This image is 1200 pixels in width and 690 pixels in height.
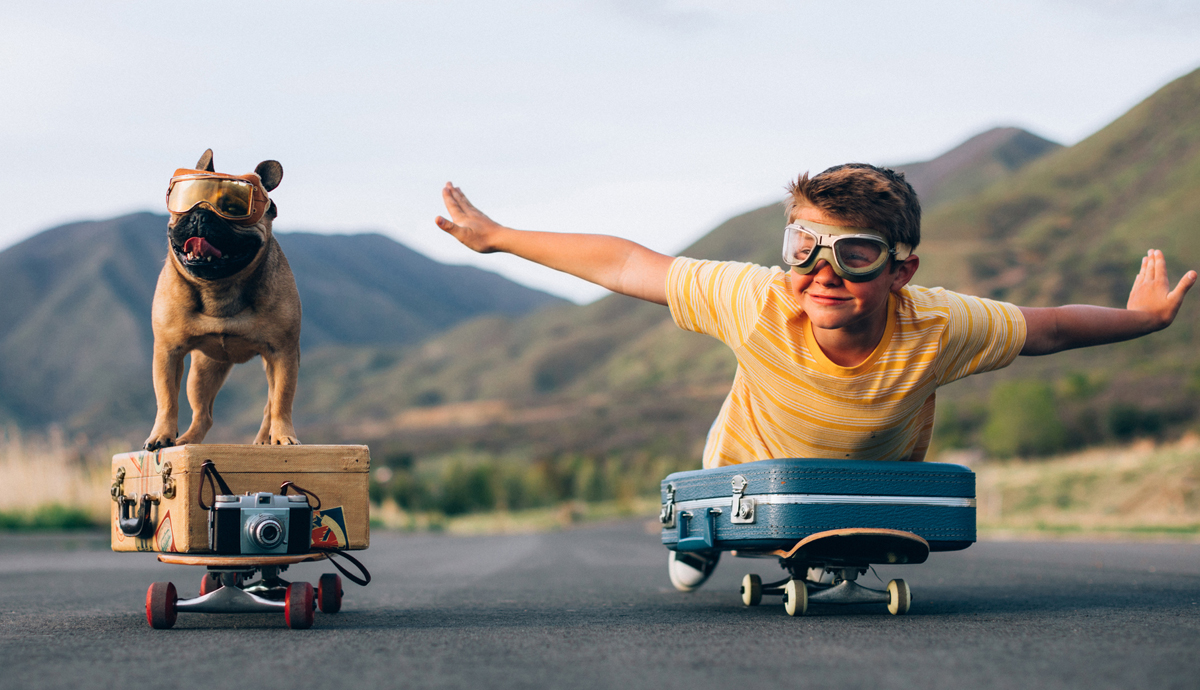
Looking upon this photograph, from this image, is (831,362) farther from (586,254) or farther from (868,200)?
(586,254)

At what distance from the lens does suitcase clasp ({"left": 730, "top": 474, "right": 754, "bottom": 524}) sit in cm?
475

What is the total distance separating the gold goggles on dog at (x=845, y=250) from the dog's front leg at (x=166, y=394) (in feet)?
9.90

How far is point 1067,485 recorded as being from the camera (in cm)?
3064

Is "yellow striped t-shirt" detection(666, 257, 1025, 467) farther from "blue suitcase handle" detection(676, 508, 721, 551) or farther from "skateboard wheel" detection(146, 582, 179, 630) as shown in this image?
"skateboard wheel" detection(146, 582, 179, 630)

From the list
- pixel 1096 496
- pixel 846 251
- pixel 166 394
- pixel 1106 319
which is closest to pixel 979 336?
pixel 1106 319

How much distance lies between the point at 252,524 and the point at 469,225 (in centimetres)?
163

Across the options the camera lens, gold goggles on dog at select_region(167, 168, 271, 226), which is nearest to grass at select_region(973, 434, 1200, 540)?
the camera lens

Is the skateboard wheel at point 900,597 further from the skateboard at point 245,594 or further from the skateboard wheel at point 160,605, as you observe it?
the skateboard wheel at point 160,605

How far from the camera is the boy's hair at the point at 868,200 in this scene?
14.9ft

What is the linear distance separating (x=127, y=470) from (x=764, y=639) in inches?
127

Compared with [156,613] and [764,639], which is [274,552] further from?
[764,639]

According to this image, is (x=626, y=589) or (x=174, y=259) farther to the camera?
(x=626, y=589)

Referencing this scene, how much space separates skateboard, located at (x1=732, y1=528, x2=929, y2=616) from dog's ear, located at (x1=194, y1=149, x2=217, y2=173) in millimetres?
3155

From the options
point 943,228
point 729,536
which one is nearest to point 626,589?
point 729,536
